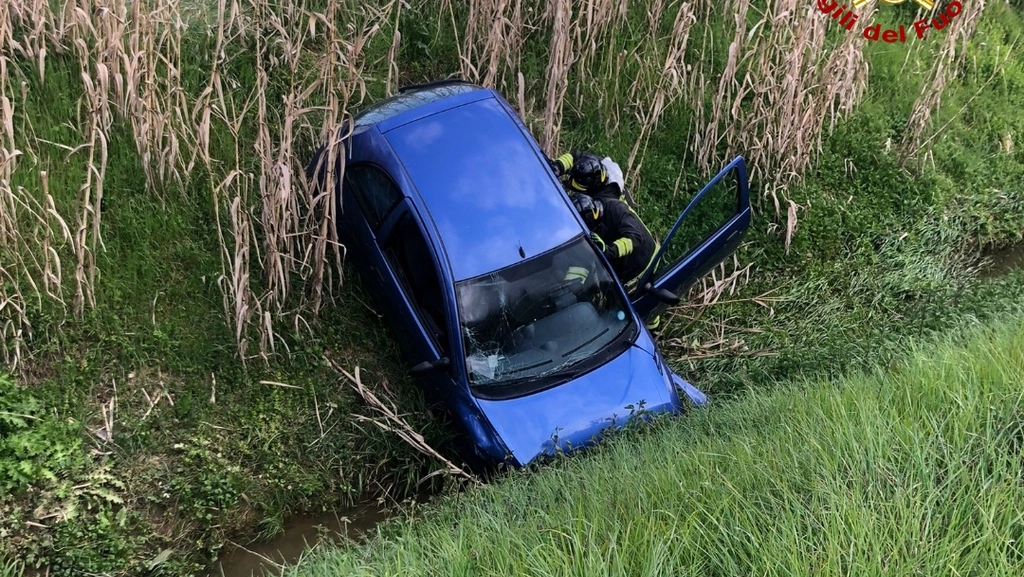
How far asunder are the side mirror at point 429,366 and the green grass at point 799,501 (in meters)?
0.82

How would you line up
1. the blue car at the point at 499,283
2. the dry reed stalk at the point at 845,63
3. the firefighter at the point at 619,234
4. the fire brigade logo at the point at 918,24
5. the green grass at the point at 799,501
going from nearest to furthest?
the green grass at the point at 799,501 < the blue car at the point at 499,283 < the firefighter at the point at 619,234 < the dry reed stalk at the point at 845,63 < the fire brigade logo at the point at 918,24

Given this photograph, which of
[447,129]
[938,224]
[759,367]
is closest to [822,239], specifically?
[938,224]

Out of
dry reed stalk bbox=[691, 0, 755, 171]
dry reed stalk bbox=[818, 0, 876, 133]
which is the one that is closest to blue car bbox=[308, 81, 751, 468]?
dry reed stalk bbox=[691, 0, 755, 171]

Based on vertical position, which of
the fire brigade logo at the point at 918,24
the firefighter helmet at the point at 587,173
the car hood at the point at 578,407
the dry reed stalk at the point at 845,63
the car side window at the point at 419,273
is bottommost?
the car hood at the point at 578,407

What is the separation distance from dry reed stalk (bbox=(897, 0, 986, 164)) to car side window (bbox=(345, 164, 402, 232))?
4834 millimetres

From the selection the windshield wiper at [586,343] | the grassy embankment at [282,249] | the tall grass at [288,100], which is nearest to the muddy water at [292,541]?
the grassy embankment at [282,249]

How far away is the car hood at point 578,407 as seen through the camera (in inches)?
142

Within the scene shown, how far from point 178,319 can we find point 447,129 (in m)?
2.14

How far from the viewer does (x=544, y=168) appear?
4.12 metres

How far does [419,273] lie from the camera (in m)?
3.97

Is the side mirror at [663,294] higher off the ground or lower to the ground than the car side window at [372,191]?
lower

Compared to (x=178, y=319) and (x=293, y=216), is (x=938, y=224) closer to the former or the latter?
(x=293, y=216)

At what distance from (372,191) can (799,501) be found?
308cm

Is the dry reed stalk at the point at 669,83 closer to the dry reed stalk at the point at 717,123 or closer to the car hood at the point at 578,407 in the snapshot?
the dry reed stalk at the point at 717,123
